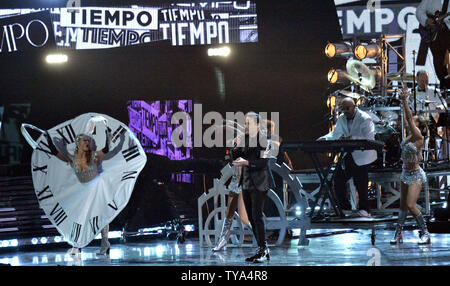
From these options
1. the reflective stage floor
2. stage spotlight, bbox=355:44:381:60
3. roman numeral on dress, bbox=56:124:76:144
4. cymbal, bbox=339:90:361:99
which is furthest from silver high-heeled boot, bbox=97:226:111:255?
stage spotlight, bbox=355:44:381:60

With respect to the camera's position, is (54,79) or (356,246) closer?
(356,246)

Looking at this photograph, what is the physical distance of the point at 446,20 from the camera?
10453 millimetres

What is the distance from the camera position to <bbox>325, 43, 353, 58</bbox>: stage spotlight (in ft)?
35.3

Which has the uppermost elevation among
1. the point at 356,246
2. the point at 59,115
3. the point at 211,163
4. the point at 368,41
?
the point at 368,41

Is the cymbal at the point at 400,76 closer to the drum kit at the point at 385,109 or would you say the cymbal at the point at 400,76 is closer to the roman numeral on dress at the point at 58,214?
the drum kit at the point at 385,109

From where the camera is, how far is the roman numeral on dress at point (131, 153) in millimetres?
8836

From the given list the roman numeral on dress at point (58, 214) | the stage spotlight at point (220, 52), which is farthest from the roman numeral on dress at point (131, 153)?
the stage spotlight at point (220, 52)

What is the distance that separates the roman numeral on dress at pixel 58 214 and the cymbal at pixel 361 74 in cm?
460

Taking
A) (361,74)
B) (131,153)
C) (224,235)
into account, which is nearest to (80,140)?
(131,153)

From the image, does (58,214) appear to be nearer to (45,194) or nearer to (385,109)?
(45,194)
